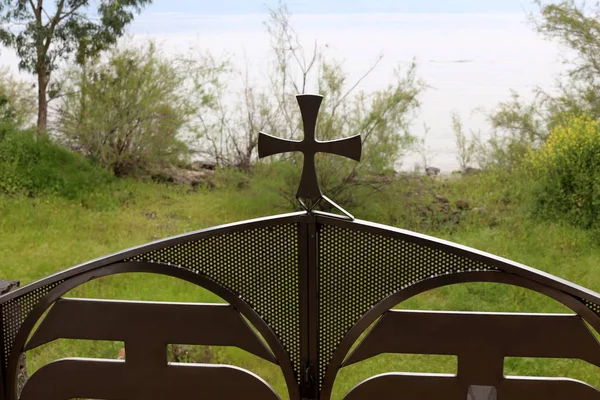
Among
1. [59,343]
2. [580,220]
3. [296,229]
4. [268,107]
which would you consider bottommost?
[59,343]

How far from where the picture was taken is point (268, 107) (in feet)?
16.7

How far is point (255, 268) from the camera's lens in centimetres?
133

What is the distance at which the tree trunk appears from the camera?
18.9 feet

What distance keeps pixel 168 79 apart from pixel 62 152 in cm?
92

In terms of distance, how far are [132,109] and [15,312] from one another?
4152mm

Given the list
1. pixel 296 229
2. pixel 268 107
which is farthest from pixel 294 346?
pixel 268 107

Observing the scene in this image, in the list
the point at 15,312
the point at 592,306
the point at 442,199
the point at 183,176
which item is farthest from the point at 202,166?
the point at 592,306

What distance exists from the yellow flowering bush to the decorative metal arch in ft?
9.77

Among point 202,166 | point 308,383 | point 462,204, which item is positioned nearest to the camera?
point 308,383

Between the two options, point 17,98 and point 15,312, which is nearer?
point 15,312

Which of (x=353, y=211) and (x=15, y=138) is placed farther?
(x=15, y=138)

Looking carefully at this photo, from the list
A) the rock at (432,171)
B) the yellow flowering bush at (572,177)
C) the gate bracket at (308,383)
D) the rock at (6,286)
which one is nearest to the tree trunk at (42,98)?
the rock at (432,171)

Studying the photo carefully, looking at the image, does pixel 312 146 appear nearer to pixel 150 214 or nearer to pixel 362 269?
pixel 362 269

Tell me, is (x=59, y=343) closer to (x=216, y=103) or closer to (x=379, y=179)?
(x=379, y=179)
